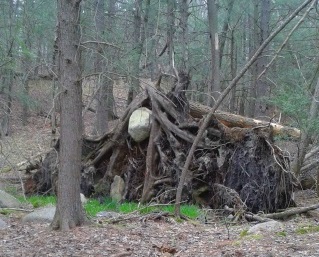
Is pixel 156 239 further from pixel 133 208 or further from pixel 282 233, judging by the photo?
pixel 133 208

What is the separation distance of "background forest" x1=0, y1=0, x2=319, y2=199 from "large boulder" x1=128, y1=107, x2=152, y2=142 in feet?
2.82

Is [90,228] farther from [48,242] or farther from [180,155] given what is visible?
[180,155]

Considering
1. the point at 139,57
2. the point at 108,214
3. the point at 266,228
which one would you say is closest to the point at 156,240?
the point at 266,228

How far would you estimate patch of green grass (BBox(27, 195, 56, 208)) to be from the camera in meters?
11.2

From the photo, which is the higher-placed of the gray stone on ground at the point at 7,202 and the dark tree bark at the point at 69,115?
the dark tree bark at the point at 69,115

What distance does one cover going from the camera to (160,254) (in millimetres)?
6855

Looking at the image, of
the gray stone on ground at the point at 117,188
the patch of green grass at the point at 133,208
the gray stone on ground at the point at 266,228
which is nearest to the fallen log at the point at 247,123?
the patch of green grass at the point at 133,208

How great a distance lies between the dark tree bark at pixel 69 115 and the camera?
7742 mm

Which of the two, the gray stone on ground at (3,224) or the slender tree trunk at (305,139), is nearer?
the gray stone on ground at (3,224)

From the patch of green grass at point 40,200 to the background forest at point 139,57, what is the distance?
1.68 metres

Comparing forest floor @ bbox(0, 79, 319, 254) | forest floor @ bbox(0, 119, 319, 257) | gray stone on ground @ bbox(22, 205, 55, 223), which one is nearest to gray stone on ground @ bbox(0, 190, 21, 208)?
forest floor @ bbox(0, 79, 319, 254)

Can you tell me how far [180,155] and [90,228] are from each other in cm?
392

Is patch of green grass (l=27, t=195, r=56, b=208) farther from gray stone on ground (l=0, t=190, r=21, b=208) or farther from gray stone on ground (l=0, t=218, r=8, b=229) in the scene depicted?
gray stone on ground (l=0, t=218, r=8, b=229)

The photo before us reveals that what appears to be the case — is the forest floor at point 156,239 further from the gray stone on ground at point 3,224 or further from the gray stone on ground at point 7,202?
the gray stone on ground at point 7,202
